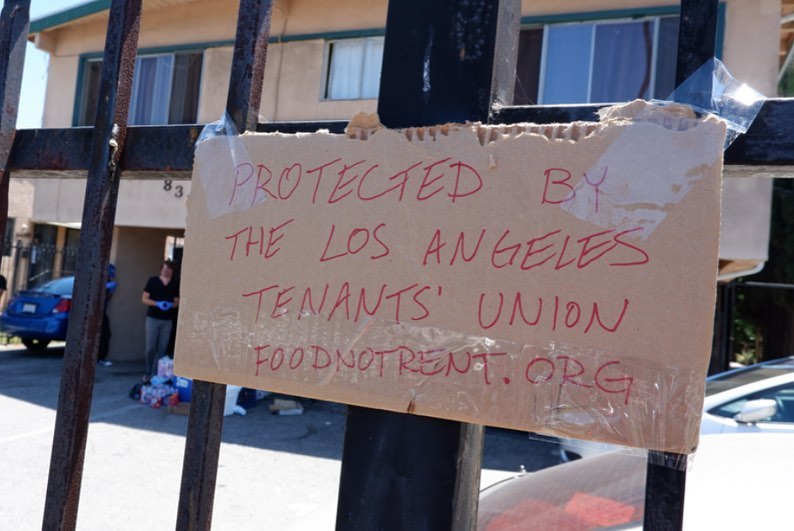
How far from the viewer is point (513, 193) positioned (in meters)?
1.12

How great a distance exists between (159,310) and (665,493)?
9.37 m

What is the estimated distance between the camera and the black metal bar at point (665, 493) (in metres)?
1.05

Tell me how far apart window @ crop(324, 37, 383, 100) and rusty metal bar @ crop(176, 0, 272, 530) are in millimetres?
8440

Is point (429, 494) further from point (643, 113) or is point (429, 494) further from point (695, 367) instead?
point (643, 113)

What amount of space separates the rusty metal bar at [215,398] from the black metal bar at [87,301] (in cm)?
29

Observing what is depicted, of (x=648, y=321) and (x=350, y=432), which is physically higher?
(x=648, y=321)

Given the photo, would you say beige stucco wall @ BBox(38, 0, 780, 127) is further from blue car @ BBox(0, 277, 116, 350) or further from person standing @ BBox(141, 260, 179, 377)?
blue car @ BBox(0, 277, 116, 350)

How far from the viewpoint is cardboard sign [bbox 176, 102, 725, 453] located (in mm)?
1021

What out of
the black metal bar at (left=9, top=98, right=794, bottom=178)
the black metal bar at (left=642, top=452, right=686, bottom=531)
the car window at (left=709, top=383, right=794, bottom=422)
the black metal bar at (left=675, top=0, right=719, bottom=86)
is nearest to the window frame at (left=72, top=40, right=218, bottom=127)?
the car window at (left=709, top=383, right=794, bottom=422)

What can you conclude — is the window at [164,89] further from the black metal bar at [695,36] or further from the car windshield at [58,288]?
the black metal bar at [695,36]

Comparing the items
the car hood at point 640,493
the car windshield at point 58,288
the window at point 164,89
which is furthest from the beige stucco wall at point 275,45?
the car hood at point 640,493

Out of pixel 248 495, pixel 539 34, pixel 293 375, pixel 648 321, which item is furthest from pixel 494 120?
pixel 539 34

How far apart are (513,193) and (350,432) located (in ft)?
1.82

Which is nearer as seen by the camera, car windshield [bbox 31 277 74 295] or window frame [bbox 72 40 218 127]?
window frame [bbox 72 40 218 127]
